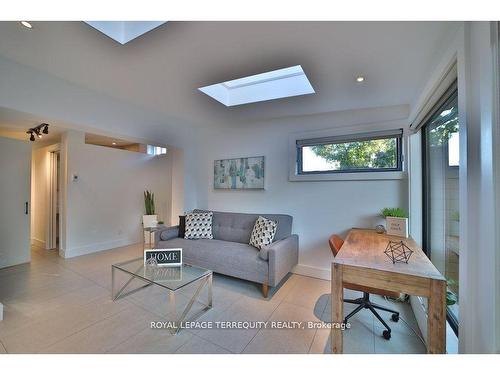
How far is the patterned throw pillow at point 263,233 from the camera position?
261cm

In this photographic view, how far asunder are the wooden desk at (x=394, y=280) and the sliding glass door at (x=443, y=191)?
0.30 m

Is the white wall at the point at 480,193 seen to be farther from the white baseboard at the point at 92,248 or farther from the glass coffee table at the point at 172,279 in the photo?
the white baseboard at the point at 92,248

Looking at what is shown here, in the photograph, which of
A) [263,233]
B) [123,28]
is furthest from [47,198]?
[263,233]

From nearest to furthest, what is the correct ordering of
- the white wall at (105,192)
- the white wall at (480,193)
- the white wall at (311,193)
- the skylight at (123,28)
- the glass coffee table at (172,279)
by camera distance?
the white wall at (480,193) → the skylight at (123,28) → the glass coffee table at (172,279) → the white wall at (311,193) → the white wall at (105,192)

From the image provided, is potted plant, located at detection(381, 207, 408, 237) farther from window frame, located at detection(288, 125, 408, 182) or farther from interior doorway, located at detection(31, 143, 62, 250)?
interior doorway, located at detection(31, 143, 62, 250)

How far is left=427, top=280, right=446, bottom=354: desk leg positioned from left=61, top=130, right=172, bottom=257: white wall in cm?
464

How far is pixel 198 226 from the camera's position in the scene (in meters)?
3.17

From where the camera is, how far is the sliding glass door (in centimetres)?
149

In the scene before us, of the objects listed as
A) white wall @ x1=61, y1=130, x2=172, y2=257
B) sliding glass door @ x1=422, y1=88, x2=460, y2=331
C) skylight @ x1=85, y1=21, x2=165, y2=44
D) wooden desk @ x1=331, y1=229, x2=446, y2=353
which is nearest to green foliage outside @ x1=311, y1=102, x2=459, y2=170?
sliding glass door @ x1=422, y1=88, x2=460, y2=331

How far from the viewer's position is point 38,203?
4.29m

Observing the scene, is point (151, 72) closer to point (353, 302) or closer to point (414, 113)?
point (414, 113)

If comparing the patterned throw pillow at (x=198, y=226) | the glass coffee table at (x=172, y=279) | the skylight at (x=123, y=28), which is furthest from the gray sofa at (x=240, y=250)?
the skylight at (x=123, y=28)

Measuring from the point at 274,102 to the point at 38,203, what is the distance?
5236mm
